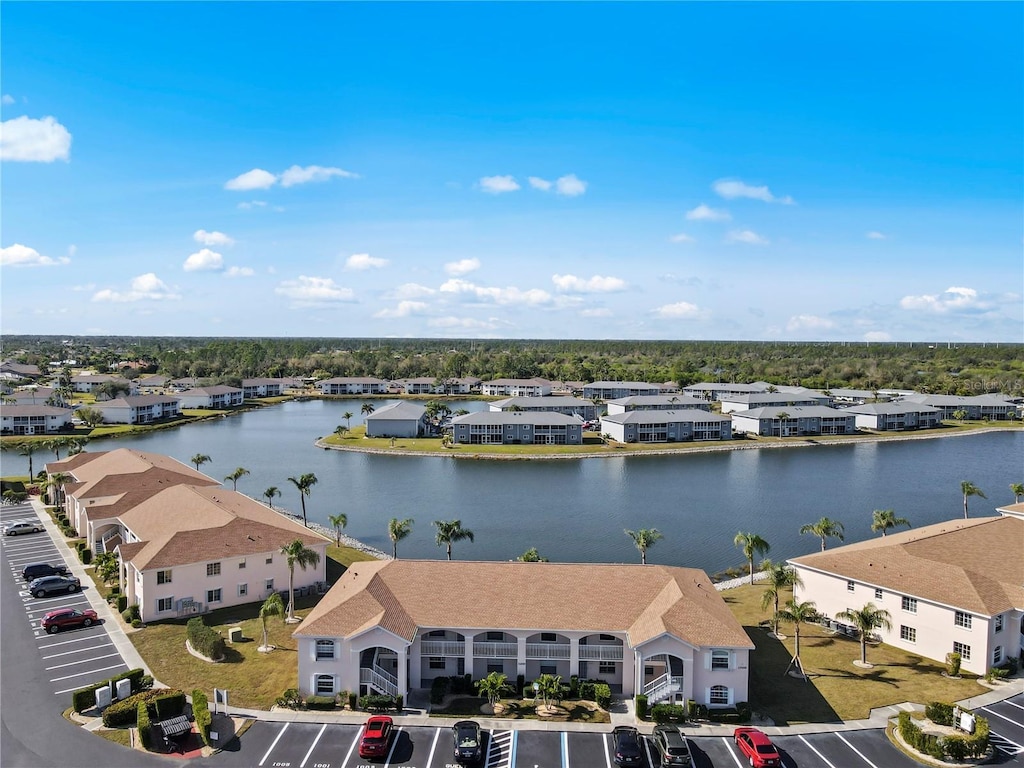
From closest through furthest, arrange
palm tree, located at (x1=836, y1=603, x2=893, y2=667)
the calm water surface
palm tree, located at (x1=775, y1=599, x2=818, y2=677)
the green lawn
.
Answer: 1. the green lawn
2. palm tree, located at (x1=836, y1=603, x2=893, y2=667)
3. palm tree, located at (x1=775, y1=599, x2=818, y2=677)
4. the calm water surface

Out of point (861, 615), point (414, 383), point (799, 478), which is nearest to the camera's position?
point (861, 615)

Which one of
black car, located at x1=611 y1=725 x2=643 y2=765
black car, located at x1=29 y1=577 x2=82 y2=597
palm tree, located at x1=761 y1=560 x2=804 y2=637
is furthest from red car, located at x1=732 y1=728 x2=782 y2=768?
black car, located at x1=29 y1=577 x2=82 y2=597

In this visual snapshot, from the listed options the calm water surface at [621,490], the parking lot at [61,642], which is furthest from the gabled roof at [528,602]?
the calm water surface at [621,490]

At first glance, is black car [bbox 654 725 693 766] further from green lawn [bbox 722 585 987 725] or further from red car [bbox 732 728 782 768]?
green lawn [bbox 722 585 987 725]

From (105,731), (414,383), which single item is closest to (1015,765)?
(105,731)

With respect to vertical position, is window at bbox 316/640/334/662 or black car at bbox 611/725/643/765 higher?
window at bbox 316/640/334/662

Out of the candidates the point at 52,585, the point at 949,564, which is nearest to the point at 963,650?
the point at 949,564

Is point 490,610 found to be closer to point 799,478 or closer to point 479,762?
point 479,762
